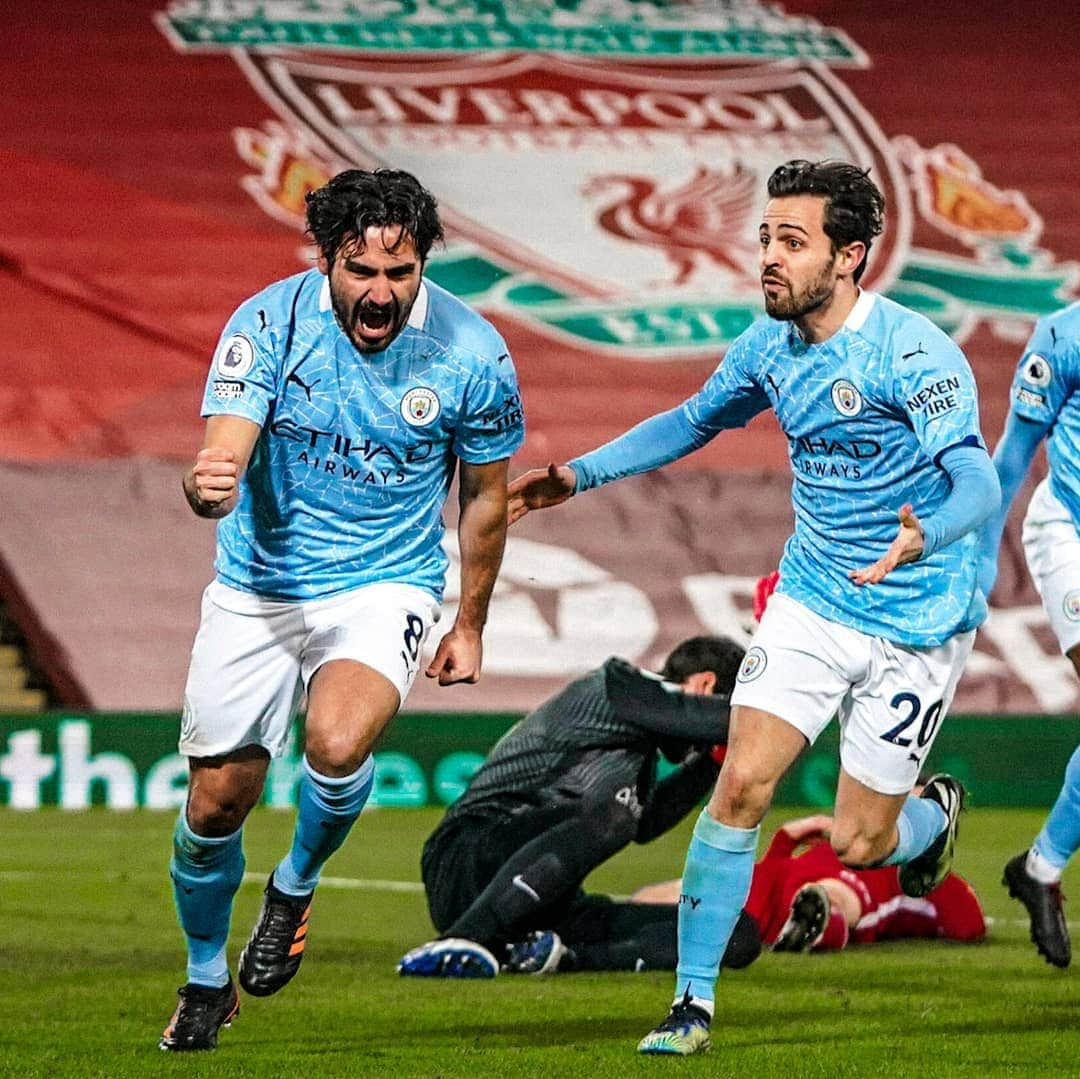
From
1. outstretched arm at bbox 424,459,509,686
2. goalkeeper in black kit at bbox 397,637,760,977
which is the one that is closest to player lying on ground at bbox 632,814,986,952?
goalkeeper in black kit at bbox 397,637,760,977

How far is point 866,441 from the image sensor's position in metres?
5.41

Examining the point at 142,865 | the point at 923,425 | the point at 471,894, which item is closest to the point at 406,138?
the point at 142,865

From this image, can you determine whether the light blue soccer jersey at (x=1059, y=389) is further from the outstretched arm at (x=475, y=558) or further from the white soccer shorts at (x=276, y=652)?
the white soccer shorts at (x=276, y=652)

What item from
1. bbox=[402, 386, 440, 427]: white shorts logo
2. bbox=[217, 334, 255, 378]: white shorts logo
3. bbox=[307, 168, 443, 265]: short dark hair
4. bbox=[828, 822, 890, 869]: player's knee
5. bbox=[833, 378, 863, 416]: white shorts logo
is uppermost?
bbox=[307, 168, 443, 265]: short dark hair

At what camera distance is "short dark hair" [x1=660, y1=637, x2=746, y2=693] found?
6.55 metres

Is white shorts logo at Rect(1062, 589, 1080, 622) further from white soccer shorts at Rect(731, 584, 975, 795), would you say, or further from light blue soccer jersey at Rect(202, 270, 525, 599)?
light blue soccer jersey at Rect(202, 270, 525, 599)

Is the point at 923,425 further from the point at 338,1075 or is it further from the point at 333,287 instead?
the point at 338,1075

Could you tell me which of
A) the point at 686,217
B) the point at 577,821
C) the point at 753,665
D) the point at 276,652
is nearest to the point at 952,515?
the point at 753,665

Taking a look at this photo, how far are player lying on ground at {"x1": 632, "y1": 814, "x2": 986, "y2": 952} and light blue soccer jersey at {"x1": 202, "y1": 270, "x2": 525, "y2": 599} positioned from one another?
6.94ft

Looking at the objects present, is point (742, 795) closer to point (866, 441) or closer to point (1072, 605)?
point (866, 441)

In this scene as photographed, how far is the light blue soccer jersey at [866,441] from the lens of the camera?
5.30 meters

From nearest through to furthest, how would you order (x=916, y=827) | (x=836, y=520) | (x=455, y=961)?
1. (x=836, y=520)
2. (x=916, y=827)
3. (x=455, y=961)

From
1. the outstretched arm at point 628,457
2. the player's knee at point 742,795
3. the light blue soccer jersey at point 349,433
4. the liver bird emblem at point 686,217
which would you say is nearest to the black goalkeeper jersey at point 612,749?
the outstretched arm at point 628,457

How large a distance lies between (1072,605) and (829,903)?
4.22 ft
